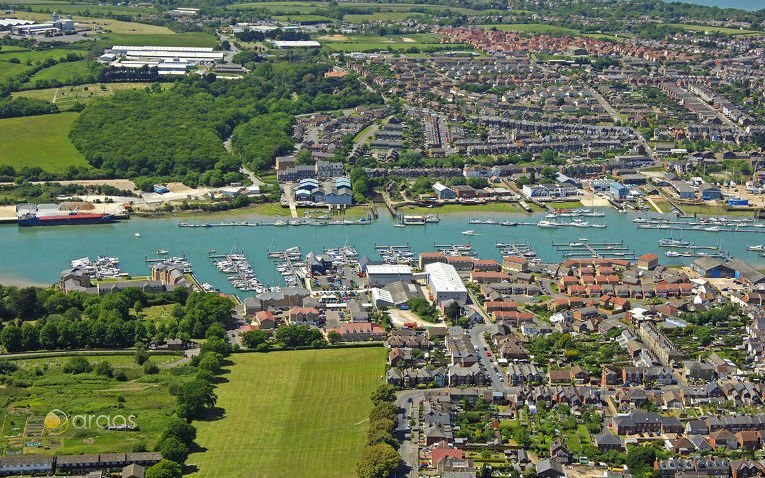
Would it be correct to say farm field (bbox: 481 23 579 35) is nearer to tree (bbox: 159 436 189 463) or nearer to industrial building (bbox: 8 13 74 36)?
industrial building (bbox: 8 13 74 36)

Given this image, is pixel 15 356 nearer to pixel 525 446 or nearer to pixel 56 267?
pixel 56 267

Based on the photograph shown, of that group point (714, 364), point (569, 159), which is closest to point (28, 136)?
point (569, 159)

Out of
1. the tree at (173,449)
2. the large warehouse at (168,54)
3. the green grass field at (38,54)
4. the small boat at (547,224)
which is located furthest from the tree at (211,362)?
the green grass field at (38,54)

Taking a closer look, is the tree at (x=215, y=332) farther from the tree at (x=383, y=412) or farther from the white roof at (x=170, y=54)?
the white roof at (x=170, y=54)

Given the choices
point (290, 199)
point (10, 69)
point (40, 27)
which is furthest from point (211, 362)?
point (40, 27)

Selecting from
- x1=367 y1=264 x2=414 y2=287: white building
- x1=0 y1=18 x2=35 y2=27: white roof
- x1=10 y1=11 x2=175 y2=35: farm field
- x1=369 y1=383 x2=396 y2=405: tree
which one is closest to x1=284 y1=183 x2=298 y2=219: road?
x1=367 y1=264 x2=414 y2=287: white building

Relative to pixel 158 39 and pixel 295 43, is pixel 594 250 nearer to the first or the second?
pixel 295 43
